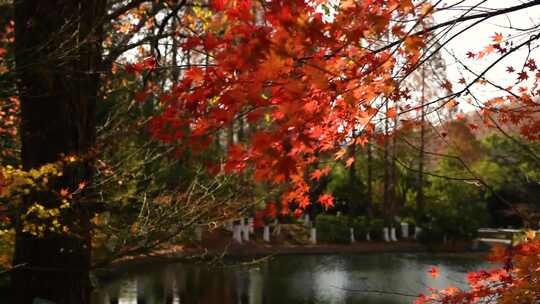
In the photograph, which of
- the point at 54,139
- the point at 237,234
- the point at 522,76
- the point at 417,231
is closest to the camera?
the point at 522,76

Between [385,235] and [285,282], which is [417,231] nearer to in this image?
[385,235]

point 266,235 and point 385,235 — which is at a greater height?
point 266,235

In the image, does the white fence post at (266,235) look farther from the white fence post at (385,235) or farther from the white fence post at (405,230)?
the white fence post at (405,230)

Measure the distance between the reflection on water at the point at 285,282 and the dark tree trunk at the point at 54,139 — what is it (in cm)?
373

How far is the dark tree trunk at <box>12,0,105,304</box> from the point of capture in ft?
16.6

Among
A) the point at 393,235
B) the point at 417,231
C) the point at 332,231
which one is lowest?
the point at 393,235

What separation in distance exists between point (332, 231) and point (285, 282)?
9.56 meters

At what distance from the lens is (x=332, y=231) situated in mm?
23031

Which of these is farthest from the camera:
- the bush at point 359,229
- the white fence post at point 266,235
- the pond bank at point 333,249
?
the bush at point 359,229

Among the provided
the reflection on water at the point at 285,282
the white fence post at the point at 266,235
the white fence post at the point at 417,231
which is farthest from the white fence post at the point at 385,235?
the white fence post at the point at 266,235

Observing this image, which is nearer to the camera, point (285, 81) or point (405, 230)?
point (285, 81)

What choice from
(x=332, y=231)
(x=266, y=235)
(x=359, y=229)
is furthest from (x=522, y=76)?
(x=359, y=229)

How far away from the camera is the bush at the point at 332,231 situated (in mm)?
23031

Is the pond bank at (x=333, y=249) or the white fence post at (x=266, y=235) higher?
the white fence post at (x=266, y=235)
